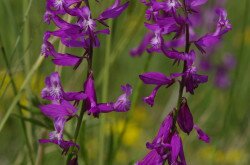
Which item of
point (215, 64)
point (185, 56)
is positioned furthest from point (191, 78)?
point (215, 64)

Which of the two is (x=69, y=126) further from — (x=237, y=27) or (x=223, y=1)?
(x=237, y=27)

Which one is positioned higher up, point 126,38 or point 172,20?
point 172,20

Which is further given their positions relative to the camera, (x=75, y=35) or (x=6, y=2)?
(x=6, y=2)

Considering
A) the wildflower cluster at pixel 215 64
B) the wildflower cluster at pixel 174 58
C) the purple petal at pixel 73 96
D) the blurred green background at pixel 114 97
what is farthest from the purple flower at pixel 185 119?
the wildflower cluster at pixel 215 64

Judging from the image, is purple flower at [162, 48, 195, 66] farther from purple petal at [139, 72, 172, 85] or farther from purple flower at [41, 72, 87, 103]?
purple flower at [41, 72, 87, 103]

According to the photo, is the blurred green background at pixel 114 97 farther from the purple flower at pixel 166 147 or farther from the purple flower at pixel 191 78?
the purple flower at pixel 191 78

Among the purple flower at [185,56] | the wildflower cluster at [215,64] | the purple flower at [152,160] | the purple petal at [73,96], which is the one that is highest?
the purple flower at [185,56]

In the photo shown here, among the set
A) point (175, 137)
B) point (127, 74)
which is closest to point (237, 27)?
point (127, 74)
